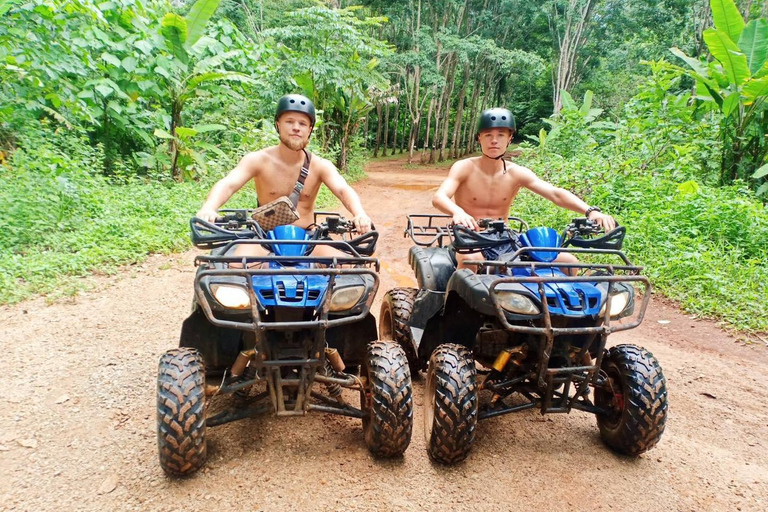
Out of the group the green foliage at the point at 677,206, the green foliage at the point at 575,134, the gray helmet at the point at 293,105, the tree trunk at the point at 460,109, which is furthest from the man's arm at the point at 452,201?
the tree trunk at the point at 460,109

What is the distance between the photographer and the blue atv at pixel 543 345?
2.41 meters

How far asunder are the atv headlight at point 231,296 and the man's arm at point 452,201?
1.36 meters

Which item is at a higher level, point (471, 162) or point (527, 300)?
point (471, 162)

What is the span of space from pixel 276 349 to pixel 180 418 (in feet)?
1.72

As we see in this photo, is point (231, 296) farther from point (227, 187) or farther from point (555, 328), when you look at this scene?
point (555, 328)

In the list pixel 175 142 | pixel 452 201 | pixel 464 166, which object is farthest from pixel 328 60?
pixel 452 201

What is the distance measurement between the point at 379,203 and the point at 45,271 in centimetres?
838

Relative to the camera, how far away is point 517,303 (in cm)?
242

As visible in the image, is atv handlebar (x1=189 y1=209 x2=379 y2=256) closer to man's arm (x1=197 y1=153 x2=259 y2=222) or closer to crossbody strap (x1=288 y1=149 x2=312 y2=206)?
man's arm (x1=197 y1=153 x2=259 y2=222)

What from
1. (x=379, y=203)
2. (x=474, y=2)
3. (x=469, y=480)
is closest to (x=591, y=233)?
(x=469, y=480)

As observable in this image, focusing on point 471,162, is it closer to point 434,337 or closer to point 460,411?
point 434,337

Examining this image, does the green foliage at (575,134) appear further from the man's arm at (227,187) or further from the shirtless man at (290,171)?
the man's arm at (227,187)

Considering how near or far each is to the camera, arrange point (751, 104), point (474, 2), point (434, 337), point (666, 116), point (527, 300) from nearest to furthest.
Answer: point (527, 300), point (434, 337), point (751, 104), point (666, 116), point (474, 2)

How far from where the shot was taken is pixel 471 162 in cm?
392
